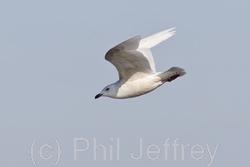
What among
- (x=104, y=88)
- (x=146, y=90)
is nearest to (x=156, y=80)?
(x=146, y=90)

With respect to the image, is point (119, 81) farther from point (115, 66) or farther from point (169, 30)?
point (169, 30)

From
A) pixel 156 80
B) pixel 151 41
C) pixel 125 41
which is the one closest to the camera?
pixel 125 41

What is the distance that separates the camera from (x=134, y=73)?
18.6 metres

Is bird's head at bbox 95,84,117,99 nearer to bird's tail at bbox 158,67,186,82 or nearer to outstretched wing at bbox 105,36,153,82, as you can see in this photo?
outstretched wing at bbox 105,36,153,82

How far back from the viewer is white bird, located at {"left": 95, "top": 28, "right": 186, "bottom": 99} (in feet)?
58.3

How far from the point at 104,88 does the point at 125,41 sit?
247 cm

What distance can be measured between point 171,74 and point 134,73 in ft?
3.15

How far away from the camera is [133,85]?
60.5 ft

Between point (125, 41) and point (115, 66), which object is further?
point (115, 66)

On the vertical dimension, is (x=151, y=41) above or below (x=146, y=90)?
above

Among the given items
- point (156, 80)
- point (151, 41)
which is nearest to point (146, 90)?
point (156, 80)

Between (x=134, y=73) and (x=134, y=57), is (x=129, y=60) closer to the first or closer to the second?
(x=134, y=57)

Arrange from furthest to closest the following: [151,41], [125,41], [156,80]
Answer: [151,41] → [156,80] → [125,41]

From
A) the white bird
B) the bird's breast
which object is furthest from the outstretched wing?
the bird's breast
